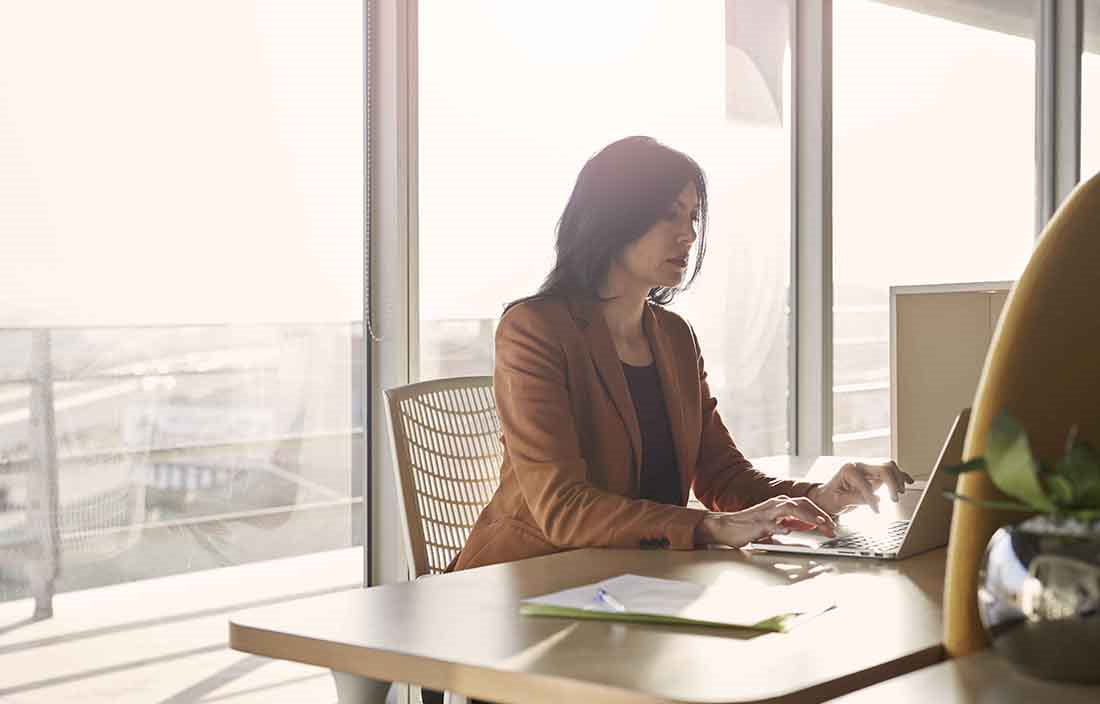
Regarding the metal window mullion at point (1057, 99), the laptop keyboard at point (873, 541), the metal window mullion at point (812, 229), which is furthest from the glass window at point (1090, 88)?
the laptop keyboard at point (873, 541)

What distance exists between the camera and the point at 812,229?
462 centimetres

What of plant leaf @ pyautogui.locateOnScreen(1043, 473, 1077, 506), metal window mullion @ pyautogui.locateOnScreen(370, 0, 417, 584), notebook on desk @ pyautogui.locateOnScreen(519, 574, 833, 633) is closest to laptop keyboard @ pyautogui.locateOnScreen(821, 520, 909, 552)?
notebook on desk @ pyautogui.locateOnScreen(519, 574, 833, 633)

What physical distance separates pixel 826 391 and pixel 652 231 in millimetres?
2361

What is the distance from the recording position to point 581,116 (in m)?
3.67

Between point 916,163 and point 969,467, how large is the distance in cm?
401

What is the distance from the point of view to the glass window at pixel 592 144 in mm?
3275

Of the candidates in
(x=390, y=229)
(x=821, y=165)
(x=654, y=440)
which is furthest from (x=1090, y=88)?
(x=654, y=440)

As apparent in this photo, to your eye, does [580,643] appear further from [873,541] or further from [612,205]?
[612,205]

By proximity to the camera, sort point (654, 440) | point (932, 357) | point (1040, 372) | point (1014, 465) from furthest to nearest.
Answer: point (932, 357)
point (654, 440)
point (1040, 372)
point (1014, 465)

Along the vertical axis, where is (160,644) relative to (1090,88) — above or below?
below

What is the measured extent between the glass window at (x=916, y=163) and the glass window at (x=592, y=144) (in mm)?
224

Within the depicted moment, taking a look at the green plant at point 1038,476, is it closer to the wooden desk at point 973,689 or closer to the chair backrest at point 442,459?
the wooden desk at point 973,689

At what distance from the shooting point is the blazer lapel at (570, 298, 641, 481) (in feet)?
7.40

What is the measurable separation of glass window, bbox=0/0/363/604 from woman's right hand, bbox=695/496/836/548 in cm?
135
